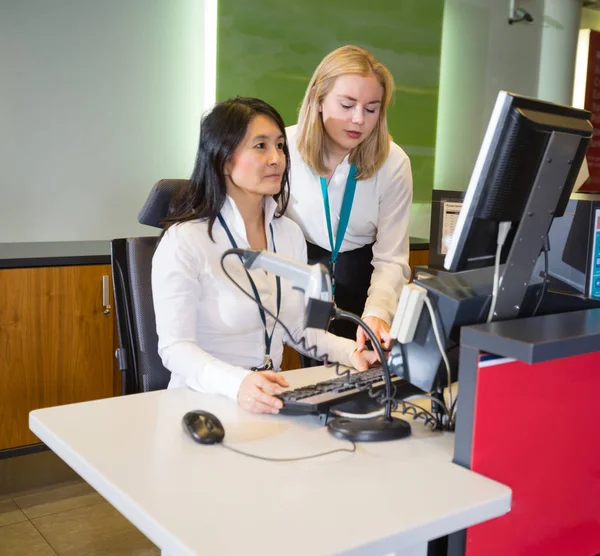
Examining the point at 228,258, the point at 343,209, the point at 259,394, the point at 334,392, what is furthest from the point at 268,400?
the point at 343,209

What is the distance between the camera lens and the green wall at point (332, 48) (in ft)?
12.6

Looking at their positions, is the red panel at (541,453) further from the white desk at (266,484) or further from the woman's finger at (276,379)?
the woman's finger at (276,379)

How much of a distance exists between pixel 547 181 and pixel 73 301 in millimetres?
2093

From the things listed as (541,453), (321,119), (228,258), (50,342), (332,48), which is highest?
(332,48)

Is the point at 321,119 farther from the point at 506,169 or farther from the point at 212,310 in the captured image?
the point at 506,169

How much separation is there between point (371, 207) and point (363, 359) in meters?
0.73

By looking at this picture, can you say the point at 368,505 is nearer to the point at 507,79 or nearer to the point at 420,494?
the point at 420,494

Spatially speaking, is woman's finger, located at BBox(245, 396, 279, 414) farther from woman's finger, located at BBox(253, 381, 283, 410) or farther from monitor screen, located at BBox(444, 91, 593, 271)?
monitor screen, located at BBox(444, 91, 593, 271)

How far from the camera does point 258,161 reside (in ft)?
6.07

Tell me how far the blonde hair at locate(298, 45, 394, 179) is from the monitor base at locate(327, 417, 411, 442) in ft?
3.61

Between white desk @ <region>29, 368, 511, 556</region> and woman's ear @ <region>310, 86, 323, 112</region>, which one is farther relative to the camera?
woman's ear @ <region>310, 86, 323, 112</region>

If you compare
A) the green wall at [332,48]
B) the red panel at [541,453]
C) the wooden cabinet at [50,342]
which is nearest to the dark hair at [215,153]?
the red panel at [541,453]

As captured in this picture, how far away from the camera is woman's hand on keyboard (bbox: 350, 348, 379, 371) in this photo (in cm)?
181

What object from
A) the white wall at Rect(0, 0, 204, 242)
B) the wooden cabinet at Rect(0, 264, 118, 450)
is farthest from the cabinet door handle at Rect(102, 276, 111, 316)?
the white wall at Rect(0, 0, 204, 242)
